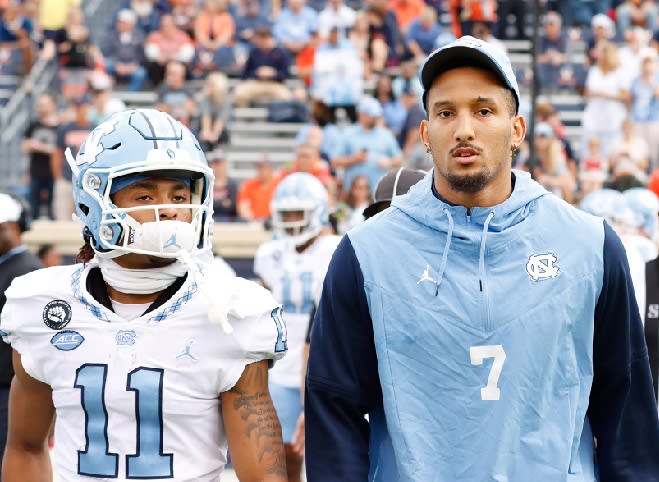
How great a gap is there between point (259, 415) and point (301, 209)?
16.7 ft

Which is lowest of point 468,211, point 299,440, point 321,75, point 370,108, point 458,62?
point 299,440

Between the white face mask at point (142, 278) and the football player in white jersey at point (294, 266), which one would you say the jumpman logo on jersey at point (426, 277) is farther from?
the football player in white jersey at point (294, 266)

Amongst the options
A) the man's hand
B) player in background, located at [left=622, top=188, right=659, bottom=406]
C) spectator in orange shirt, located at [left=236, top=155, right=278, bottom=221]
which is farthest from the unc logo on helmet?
spectator in orange shirt, located at [left=236, top=155, right=278, bottom=221]

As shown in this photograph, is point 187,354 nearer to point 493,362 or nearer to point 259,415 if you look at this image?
point 259,415

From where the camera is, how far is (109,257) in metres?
3.54

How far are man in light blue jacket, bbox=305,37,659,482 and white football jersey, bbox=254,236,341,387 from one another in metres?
4.80

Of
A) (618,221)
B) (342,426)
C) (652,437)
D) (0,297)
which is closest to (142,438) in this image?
(342,426)

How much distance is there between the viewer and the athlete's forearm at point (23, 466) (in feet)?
11.9

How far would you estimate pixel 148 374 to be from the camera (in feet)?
11.0

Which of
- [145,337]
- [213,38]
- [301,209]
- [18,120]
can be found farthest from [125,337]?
[213,38]

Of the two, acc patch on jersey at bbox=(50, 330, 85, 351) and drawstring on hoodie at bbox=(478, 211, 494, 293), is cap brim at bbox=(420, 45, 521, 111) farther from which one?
acc patch on jersey at bbox=(50, 330, 85, 351)

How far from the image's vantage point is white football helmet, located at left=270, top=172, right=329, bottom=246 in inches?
334

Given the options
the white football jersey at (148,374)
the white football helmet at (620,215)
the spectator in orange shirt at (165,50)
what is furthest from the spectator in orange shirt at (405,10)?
the white football jersey at (148,374)

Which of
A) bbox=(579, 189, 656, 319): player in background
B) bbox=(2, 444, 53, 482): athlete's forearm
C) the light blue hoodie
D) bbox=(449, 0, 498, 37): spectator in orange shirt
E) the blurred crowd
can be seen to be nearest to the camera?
the light blue hoodie
